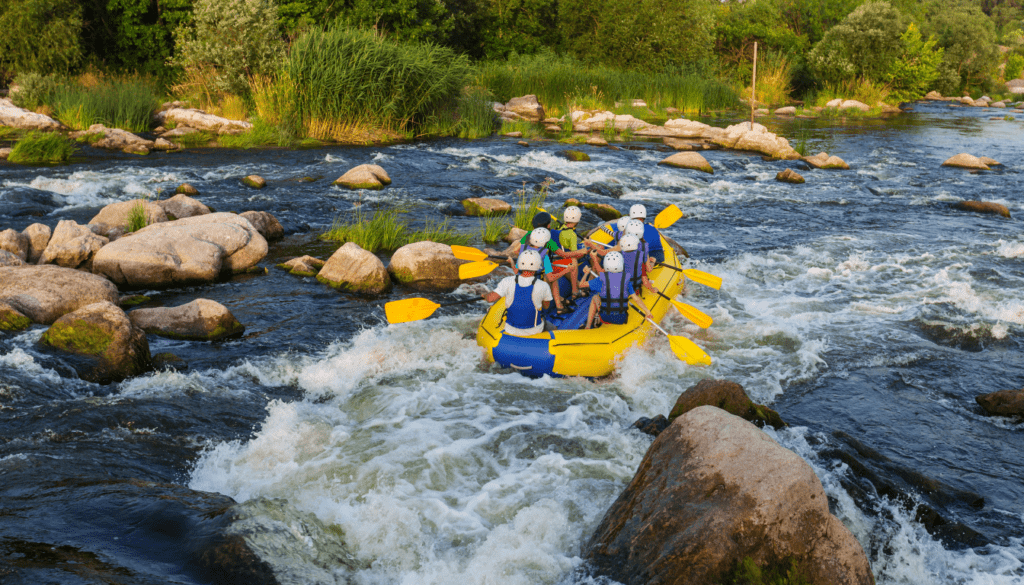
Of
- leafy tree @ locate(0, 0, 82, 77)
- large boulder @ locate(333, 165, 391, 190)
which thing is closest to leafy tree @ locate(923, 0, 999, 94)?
large boulder @ locate(333, 165, 391, 190)

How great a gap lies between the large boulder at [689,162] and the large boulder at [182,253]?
9.11 metres

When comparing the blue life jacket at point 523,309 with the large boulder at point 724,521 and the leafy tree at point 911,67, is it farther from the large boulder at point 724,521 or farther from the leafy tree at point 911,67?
the leafy tree at point 911,67

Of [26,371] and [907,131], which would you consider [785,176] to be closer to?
[907,131]

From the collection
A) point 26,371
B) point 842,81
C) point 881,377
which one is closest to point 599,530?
point 881,377

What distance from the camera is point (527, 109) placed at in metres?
19.9

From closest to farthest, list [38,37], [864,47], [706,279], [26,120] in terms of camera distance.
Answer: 1. [706,279]
2. [26,120]
3. [38,37]
4. [864,47]

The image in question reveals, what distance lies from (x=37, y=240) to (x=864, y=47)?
2845 centimetres

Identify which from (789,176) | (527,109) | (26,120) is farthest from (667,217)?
(26,120)

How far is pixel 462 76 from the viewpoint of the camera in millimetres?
15641

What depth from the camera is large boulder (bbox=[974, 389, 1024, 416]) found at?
480 centimetres

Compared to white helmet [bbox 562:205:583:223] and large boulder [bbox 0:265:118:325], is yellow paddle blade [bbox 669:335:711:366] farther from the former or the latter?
large boulder [bbox 0:265:118:325]

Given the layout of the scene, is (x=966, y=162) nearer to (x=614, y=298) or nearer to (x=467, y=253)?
(x=614, y=298)

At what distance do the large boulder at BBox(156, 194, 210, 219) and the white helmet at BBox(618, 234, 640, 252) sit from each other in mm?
5370

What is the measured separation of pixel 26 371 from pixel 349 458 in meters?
2.34
